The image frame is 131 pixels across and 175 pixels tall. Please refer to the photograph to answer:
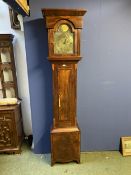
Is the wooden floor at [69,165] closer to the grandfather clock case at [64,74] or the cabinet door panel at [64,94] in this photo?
the grandfather clock case at [64,74]

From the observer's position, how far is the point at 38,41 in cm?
209

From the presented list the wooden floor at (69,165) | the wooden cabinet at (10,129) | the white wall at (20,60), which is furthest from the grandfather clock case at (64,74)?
the white wall at (20,60)

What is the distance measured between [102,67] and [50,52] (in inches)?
29.0

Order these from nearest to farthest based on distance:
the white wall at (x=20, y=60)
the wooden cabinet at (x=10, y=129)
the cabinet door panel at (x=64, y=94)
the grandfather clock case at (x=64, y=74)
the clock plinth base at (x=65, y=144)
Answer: the grandfather clock case at (x=64, y=74) < the cabinet door panel at (x=64, y=94) < the clock plinth base at (x=65, y=144) < the wooden cabinet at (x=10, y=129) < the white wall at (x=20, y=60)

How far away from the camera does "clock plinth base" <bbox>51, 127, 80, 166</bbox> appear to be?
208 centimetres

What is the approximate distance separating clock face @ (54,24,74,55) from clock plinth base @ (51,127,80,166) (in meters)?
0.94

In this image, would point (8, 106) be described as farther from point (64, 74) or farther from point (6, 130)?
point (64, 74)

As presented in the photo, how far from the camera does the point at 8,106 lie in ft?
7.63

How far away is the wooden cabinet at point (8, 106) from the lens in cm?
229

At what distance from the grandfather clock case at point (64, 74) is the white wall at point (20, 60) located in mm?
789

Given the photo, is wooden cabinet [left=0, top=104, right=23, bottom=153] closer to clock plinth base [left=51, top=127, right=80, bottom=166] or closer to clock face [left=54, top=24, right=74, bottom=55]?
clock plinth base [left=51, top=127, right=80, bottom=166]

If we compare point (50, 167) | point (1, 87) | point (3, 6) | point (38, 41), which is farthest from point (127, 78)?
point (3, 6)

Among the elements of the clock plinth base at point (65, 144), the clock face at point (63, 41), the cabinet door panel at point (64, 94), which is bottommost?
the clock plinth base at point (65, 144)

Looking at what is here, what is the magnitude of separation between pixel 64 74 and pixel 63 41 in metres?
0.36
